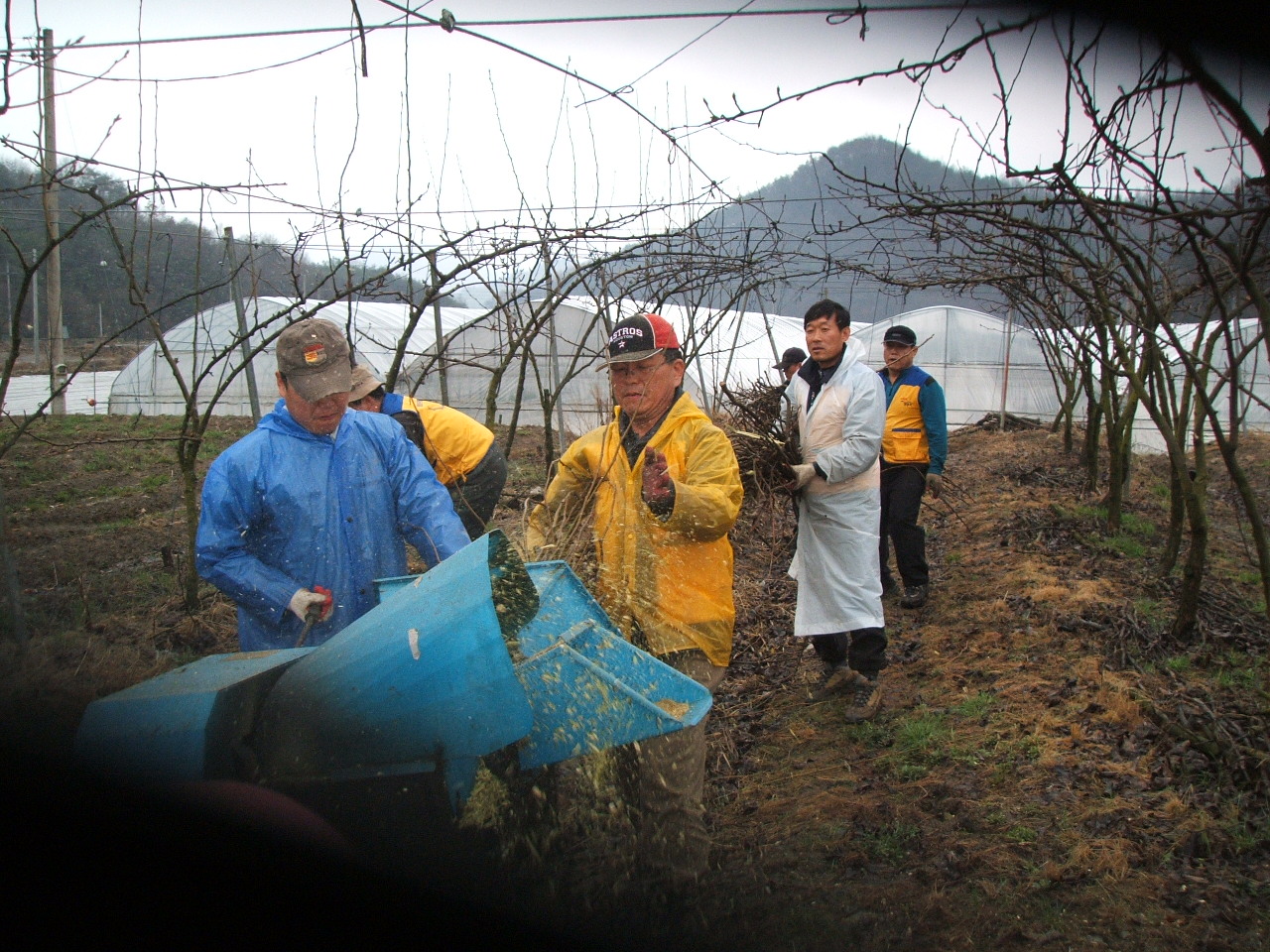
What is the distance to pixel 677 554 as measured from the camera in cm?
292

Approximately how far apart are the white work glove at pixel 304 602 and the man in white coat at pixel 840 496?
2.28 meters

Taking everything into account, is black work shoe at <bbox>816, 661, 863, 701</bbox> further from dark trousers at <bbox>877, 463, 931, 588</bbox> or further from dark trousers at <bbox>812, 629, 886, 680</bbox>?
dark trousers at <bbox>877, 463, 931, 588</bbox>

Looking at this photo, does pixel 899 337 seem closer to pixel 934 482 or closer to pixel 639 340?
pixel 934 482

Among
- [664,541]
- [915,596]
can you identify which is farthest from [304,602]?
[915,596]

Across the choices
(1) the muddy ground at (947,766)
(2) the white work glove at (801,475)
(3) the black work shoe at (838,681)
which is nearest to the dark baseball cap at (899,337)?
(1) the muddy ground at (947,766)

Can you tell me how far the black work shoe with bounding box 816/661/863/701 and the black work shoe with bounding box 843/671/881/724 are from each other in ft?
0.09

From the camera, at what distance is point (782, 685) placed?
517 centimetres

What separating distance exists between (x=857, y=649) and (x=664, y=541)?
6.53ft

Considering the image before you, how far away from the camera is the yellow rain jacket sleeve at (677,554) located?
2.88 metres

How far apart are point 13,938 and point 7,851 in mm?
148

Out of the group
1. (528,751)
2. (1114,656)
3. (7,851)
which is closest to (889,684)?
(1114,656)

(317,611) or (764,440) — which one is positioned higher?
(764,440)

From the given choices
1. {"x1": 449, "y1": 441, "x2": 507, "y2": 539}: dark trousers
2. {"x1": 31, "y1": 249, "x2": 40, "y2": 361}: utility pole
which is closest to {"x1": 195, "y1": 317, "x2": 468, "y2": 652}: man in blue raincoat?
{"x1": 31, "y1": 249, "x2": 40, "y2": 361}: utility pole

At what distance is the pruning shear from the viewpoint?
2.63 meters
